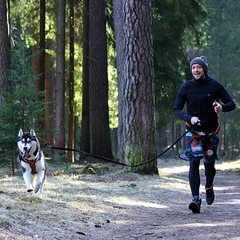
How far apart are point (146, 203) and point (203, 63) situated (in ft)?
9.99

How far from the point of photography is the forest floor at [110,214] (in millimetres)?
5500

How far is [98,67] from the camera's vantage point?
1870 cm

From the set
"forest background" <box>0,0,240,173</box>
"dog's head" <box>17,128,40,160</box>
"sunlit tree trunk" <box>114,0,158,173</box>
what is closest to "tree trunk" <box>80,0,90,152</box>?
"forest background" <box>0,0,240,173</box>

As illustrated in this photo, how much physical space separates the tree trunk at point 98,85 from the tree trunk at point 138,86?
244 inches

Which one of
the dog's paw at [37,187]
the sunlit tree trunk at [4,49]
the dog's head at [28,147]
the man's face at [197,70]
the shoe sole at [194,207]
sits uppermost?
the sunlit tree trunk at [4,49]

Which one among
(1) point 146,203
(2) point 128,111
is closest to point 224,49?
(2) point 128,111

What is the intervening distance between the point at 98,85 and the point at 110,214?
38.1 ft

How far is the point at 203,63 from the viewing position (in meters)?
6.99

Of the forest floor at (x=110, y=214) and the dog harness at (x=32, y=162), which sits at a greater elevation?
the dog harness at (x=32, y=162)

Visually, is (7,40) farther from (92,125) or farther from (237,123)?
(237,123)

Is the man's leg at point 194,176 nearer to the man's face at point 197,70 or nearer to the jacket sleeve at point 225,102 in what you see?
the jacket sleeve at point 225,102

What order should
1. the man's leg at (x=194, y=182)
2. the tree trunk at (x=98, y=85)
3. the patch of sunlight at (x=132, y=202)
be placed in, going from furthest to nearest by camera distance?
the tree trunk at (x=98, y=85) → the patch of sunlight at (x=132, y=202) → the man's leg at (x=194, y=182)

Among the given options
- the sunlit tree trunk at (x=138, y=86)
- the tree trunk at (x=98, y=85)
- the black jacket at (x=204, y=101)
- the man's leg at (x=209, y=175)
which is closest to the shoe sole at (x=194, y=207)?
the man's leg at (x=209, y=175)

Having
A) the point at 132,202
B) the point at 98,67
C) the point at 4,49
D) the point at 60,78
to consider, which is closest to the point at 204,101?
the point at 132,202
